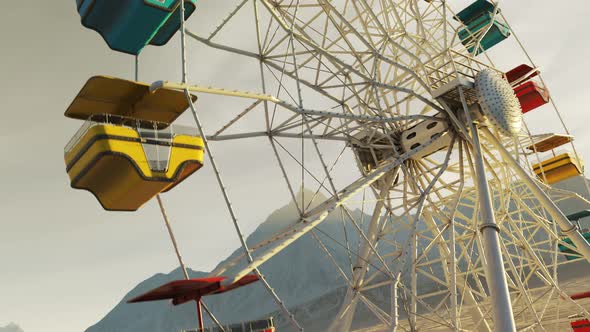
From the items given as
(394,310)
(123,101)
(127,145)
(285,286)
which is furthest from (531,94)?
(285,286)

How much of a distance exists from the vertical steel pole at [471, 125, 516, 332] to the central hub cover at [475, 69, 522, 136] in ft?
8.66

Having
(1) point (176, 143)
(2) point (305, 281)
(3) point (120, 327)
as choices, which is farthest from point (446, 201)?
(3) point (120, 327)

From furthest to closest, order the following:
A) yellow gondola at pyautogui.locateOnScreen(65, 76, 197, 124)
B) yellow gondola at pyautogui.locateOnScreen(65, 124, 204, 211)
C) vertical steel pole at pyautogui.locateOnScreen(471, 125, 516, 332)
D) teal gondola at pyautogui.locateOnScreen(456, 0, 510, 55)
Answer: teal gondola at pyautogui.locateOnScreen(456, 0, 510, 55) < vertical steel pole at pyautogui.locateOnScreen(471, 125, 516, 332) < yellow gondola at pyautogui.locateOnScreen(65, 76, 197, 124) < yellow gondola at pyautogui.locateOnScreen(65, 124, 204, 211)

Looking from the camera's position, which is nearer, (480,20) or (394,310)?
(394,310)

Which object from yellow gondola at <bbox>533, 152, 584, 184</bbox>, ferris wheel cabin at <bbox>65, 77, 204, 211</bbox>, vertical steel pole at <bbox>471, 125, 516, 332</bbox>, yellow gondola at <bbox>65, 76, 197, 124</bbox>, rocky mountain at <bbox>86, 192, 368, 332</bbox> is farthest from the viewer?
rocky mountain at <bbox>86, 192, 368, 332</bbox>

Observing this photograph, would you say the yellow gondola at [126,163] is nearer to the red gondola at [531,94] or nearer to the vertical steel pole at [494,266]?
the vertical steel pole at [494,266]

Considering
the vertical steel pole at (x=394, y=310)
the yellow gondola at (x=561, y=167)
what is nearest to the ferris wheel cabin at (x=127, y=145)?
the vertical steel pole at (x=394, y=310)

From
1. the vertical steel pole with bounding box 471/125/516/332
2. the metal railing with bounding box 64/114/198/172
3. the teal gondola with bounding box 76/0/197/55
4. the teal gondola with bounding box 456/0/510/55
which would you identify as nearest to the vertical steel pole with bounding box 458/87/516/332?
the vertical steel pole with bounding box 471/125/516/332

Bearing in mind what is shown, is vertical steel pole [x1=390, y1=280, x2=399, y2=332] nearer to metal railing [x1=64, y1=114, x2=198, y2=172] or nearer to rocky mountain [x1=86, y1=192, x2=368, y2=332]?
metal railing [x1=64, y1=114, x2=198, y2=172]

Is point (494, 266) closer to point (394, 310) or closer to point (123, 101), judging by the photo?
point (394, 310)

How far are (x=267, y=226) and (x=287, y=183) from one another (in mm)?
181354

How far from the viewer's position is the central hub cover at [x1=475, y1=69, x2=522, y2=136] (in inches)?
735

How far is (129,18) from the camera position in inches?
490

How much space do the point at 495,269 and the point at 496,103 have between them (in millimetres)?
7104
